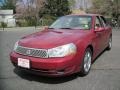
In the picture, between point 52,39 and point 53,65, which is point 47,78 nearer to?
point 53,65

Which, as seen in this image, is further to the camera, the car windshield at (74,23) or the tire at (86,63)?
the car windshield at (74,23)

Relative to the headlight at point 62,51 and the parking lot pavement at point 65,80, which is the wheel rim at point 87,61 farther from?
the headlight at point 62,51

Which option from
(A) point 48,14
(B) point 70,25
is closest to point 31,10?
(A) point 48,14

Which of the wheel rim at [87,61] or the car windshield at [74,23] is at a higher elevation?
the car windshield at [74,23]

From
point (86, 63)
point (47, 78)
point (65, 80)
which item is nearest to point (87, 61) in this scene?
point (86, 63)

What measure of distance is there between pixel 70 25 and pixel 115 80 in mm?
1999

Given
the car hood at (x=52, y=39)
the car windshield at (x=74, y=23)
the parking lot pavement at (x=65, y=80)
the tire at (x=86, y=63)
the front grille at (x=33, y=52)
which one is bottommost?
the parking lot pavement at (x=65, y=80)

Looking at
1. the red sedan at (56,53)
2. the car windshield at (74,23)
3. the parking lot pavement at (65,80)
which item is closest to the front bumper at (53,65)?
the red sedan at (56,53)

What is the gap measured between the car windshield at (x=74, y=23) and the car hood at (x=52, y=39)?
432 millimetres

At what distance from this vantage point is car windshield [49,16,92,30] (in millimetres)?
6719

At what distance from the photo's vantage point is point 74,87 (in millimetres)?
5199

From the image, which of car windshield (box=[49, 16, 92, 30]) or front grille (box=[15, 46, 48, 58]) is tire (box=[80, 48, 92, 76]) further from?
front grille (box=[15, 46, 48, 58])

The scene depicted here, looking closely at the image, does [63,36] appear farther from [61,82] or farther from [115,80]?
[115,80]

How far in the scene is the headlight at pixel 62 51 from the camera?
5.18 metres
